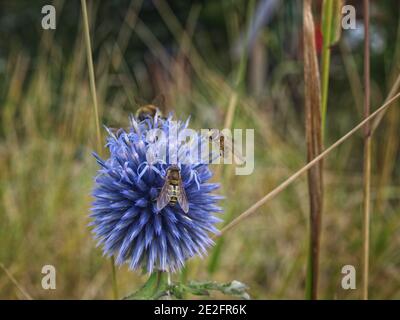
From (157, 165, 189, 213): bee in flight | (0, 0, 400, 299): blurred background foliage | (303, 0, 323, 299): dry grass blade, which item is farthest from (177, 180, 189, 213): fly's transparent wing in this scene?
(0, 0, 400, 299): blurred background foliage

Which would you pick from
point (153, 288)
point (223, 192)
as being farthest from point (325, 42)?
point (223, 192)

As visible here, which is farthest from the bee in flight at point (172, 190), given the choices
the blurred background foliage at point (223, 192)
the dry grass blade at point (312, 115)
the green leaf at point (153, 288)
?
the blurred background foliage at point (223, 192)

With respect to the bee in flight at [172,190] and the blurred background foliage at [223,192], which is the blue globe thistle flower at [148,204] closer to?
the bee in flight at [172,190]

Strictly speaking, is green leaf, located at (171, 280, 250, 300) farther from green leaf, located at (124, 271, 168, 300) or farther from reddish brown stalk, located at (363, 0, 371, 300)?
reddish brown stalk, located at (363, 0, 371, 300)

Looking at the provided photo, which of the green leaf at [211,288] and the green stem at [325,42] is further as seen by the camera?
the green stem at [325,42]
